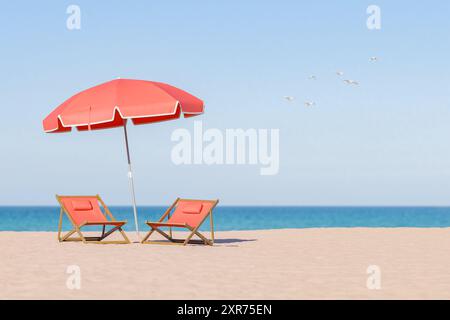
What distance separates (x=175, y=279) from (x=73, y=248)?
357 centimetres

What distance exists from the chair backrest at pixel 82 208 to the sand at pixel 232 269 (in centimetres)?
39

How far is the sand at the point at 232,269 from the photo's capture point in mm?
6017

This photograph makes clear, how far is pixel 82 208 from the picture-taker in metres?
10.5

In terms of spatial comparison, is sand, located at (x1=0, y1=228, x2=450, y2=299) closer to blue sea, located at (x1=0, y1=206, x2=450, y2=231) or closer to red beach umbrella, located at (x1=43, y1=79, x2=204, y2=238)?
red beach umbrella, located at (x1=43, y1=79, x2=204, y2=238)

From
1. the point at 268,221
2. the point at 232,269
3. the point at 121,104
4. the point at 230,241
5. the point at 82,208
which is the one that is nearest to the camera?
the point at 232,269

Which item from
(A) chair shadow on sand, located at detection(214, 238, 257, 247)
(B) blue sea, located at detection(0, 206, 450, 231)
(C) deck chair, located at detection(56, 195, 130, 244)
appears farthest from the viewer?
(B) blue sea, located at detection(0, 206, 450, 231)

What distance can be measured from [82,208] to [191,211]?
1.56 m

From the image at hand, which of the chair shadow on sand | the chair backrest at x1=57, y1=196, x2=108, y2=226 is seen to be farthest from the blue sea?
the chair backrest at x1=57, y1=196, x2=108, y2=226

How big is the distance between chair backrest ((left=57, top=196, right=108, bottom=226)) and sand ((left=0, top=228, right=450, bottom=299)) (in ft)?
1.27

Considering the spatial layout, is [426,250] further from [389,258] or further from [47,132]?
[47,132]

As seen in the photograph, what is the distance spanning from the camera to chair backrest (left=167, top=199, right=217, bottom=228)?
1005 cm

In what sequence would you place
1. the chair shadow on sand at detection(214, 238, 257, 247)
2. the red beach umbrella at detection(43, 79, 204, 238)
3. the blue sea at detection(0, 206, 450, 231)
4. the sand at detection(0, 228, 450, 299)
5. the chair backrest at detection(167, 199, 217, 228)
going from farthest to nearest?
the blue sea at detection(0, 206, 450, 231) → the chair shadow on sand at detection(214, 238, 257, 247) → the chair backrest at detection(167, 199, 217, 228) → the red beach umbrella at detection(43, 79, 204, 238) → the sand at detection(0, 228, 450, 299)

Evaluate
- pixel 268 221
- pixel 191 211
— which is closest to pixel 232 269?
pixel 191 211

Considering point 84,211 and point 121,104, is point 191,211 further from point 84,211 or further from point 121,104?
point 121,104
